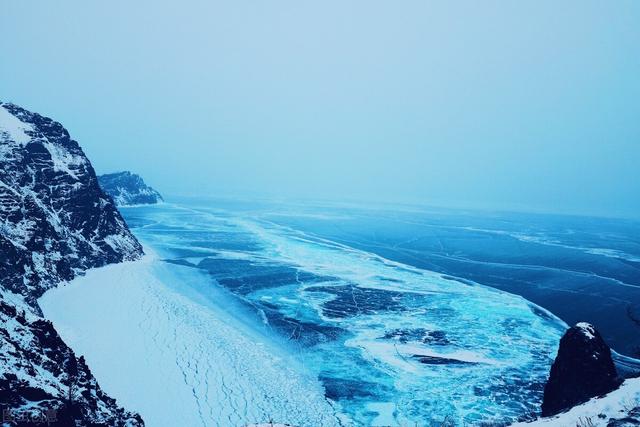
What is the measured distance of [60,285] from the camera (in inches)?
1607

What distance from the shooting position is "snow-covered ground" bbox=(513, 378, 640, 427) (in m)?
12.4

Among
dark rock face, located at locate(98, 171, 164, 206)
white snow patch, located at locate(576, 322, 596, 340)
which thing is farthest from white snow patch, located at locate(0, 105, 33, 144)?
dark rock face, located at locate(98, 171, 164, 206)

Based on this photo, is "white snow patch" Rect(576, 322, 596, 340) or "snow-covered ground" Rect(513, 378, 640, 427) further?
"white snow patch" Rect(576, 322, 596, 340)

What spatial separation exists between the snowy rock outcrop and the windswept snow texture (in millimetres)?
8679

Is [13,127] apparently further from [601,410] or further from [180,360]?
[601,410]

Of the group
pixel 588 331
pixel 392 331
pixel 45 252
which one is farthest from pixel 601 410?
pixel 45 252

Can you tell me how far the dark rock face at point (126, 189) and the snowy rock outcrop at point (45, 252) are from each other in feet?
297

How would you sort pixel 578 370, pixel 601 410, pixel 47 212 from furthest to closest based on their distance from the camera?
pixel 47 212
pixel 578 370
pixel 601 410

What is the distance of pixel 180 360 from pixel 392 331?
59.9 ft

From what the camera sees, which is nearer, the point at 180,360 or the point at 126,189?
the point at 180,360

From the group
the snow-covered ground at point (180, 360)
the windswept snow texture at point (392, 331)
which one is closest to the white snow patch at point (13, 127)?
the windswept snow texture at point (392, 331)

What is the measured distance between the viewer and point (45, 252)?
4153 cm

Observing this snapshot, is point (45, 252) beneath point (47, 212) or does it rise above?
beneath

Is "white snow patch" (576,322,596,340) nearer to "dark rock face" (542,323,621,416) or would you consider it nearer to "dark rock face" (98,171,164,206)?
"dark rock face" (542,323,621,416)
